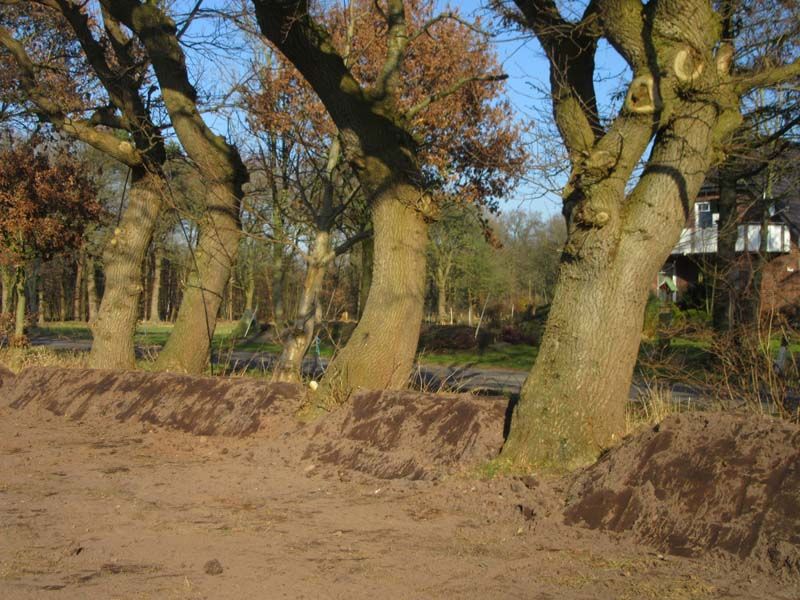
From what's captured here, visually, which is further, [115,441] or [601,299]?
[115,441]

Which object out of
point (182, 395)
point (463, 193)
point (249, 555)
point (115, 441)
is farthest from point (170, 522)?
point (463, 193)

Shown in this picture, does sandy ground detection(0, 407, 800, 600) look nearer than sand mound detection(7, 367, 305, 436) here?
Yes

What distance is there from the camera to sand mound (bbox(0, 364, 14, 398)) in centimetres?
1420

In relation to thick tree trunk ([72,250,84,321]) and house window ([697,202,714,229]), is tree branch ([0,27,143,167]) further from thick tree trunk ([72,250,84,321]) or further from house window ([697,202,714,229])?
thick tree trunk ([72,250,84,321])

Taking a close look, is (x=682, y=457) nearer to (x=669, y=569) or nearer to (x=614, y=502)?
(x=614, y=502)

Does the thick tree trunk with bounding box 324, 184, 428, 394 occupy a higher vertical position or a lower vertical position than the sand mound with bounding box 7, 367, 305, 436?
higher

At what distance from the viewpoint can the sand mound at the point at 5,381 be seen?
1420cm

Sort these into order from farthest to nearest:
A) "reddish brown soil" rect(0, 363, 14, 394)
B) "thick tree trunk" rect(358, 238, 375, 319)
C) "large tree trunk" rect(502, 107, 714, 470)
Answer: "thick tree trunk" rect(358, 238, 375, 319) → "reddish brown soil" rect(0, 363, 14, 394) → "large tree trunk" rect(502, 107, 714, 470)

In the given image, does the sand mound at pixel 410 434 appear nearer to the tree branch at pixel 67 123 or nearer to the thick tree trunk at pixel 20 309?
the tree branch at pixel 67 123

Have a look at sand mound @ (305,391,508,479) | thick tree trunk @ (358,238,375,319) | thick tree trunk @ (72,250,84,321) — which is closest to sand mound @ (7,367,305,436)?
sand mound @ (305,391,508,479)

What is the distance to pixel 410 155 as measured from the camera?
10812 millimetres

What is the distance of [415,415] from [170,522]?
9.65ft

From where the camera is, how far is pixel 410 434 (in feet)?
27.8

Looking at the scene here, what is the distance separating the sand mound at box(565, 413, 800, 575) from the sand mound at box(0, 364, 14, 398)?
10.9m
